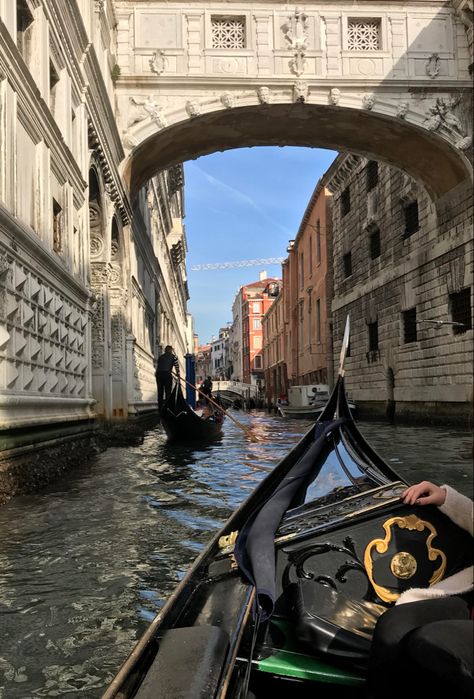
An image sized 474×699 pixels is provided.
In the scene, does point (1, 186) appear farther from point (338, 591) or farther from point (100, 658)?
point (338, 591)

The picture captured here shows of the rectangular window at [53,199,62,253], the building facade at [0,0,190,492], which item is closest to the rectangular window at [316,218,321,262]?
the building facade at [0,0,190,492]

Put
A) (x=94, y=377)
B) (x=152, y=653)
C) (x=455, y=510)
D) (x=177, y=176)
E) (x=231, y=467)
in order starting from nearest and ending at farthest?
(x=152, y=653)
(x=455, y=510)
(x=231, y=467)
(x=94, y=377)
(x=177, y=176)

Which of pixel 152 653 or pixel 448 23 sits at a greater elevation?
pixel 448 23

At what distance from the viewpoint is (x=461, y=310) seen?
10117 millimetres

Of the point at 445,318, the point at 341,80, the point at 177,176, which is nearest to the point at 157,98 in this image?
the point at 341,80

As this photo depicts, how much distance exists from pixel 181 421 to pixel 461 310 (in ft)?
17.3

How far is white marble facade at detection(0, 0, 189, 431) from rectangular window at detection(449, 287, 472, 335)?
5307mm

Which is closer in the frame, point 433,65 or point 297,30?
point 297,30

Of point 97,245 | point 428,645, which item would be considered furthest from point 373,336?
point 428,645

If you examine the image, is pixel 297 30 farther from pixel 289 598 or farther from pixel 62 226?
pixel 289 598

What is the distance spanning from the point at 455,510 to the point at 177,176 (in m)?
21.7

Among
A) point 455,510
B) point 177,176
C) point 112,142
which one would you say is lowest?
point 455,510

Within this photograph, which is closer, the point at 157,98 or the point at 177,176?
the point at 157,98

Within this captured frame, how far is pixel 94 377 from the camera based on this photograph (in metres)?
8.20
